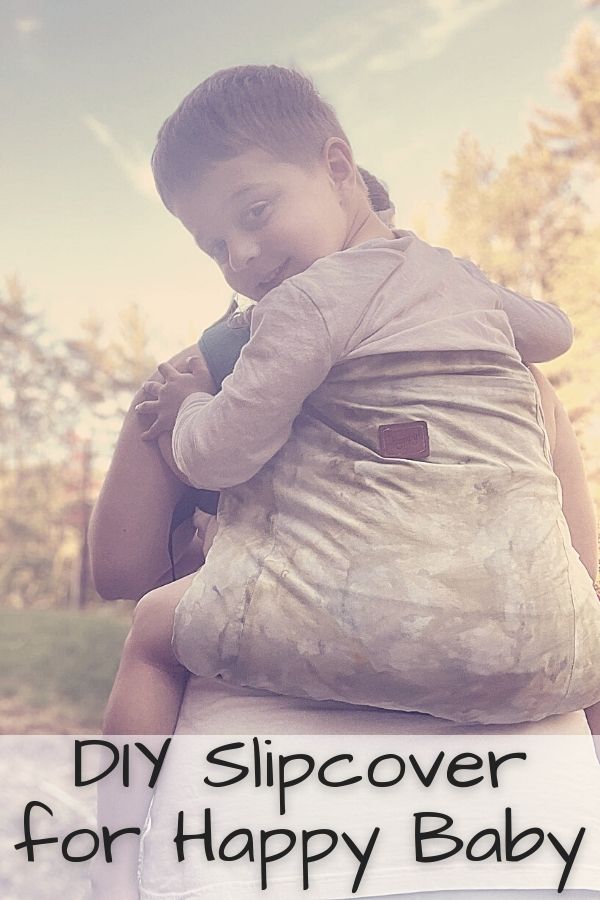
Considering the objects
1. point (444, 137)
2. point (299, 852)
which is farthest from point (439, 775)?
point (444, 137)

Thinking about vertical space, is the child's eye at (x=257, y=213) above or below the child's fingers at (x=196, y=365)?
above

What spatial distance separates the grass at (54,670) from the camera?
3580 millimetres

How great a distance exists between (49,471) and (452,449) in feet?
8.33

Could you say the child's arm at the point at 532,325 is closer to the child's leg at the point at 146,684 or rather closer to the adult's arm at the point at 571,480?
the adult's arm at the point at 571,480

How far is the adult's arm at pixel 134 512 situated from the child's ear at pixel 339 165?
163 millimetres

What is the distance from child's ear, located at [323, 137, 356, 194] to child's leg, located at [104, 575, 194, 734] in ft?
1.02

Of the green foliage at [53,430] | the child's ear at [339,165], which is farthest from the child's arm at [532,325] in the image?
the green foliage at [53,430]

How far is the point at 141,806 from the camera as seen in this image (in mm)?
565

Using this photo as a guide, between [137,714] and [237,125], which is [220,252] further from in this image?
[137,714]

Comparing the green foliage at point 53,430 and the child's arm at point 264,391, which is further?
the green foliage at point 53,430

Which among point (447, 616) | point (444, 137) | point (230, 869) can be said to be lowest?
point (230, 869)

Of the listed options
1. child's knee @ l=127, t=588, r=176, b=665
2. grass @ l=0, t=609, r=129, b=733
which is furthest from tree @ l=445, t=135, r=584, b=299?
grass @ l=0, t=609, r=129, b=733

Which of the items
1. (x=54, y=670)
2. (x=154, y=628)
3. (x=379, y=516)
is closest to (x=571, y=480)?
(x=379, y=516)

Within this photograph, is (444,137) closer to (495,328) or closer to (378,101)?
(378,101)
